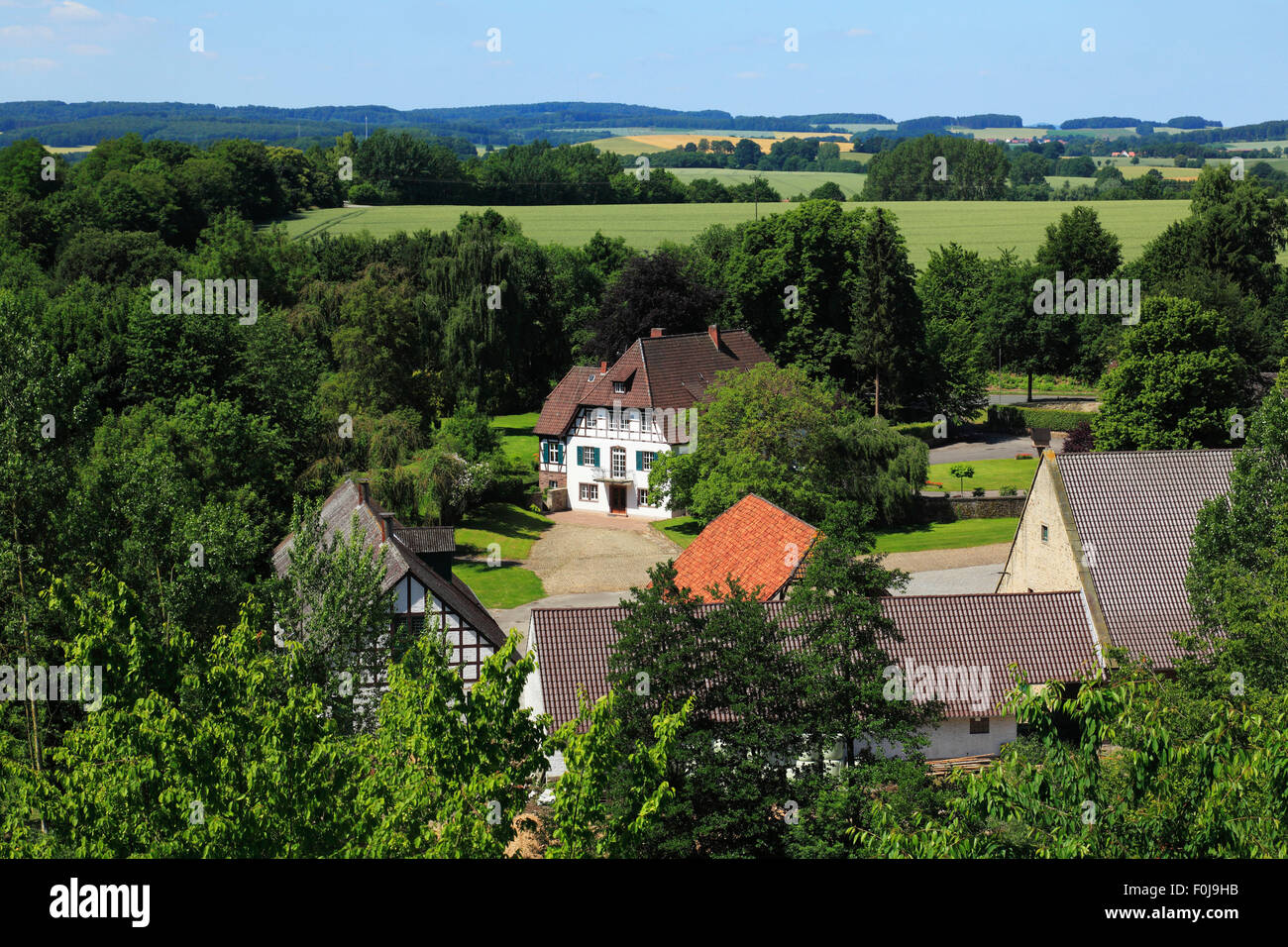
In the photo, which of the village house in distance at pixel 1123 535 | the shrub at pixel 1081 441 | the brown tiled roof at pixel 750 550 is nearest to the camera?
the village house in distance at pixel 1123 535

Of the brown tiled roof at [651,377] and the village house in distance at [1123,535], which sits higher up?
the brown tiled roof at [651,377]

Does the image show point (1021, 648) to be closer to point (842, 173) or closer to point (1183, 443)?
point (1183, 443)

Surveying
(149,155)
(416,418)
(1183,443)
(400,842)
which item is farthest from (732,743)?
(149,155)

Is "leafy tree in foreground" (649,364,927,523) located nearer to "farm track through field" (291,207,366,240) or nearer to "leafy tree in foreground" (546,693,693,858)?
"leafy tree in foreground" (546,693,693,858)

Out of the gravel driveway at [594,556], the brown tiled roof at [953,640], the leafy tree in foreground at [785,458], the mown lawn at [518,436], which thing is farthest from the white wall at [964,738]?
the mown lawn at [518,436]

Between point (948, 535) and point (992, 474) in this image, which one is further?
point (992, 474)

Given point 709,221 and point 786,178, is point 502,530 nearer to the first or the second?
point 709,221

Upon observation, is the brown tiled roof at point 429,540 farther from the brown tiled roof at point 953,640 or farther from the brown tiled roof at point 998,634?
the brown tiled roof at point 998,634

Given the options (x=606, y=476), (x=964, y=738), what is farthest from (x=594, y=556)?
(x=964, y=738)
